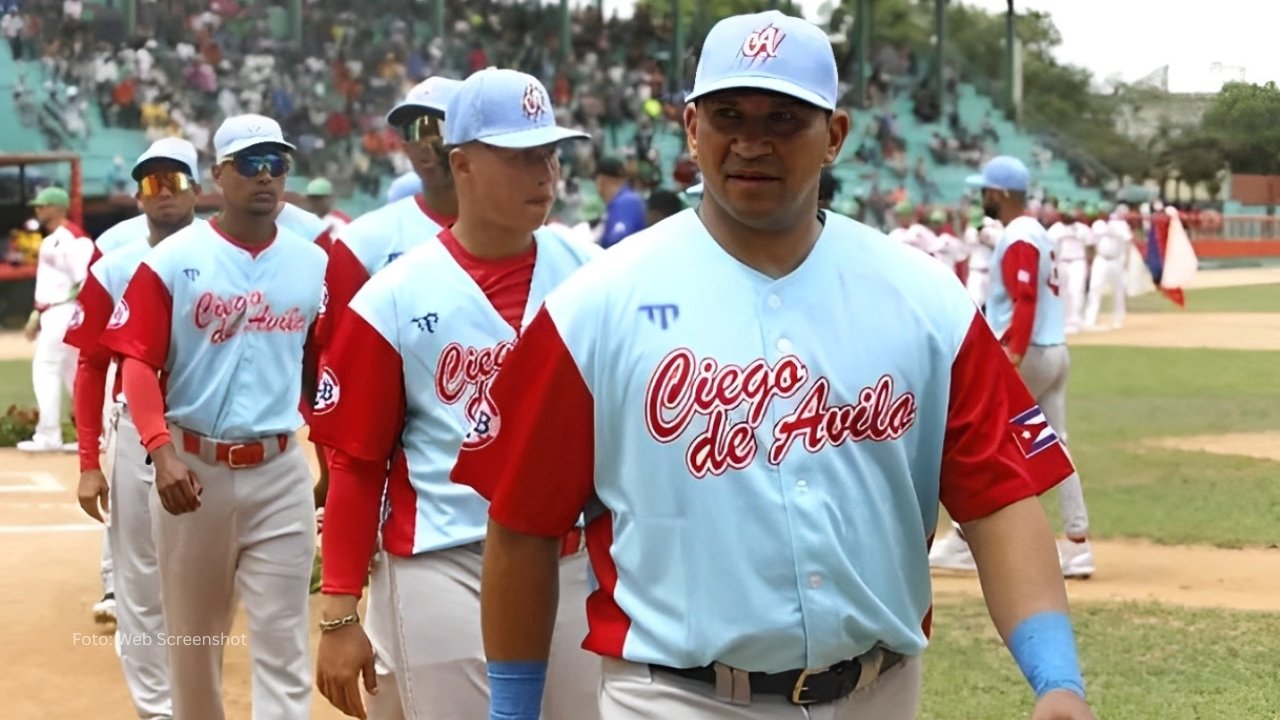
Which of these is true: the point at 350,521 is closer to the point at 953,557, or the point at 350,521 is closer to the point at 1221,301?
the point at 953,557

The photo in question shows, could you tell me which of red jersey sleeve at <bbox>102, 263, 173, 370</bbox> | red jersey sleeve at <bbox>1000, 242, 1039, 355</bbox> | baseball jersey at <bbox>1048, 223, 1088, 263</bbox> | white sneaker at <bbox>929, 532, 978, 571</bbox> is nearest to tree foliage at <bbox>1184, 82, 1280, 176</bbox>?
red jersey sleeve at <bbox>1000, 242, 1039, 355</bbox>

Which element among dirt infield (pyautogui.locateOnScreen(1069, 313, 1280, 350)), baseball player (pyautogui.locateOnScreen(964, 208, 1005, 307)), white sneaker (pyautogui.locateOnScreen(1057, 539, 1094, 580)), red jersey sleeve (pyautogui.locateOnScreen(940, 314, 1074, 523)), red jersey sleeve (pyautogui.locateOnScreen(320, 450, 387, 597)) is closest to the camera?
red jersey sleeve (pyautogui.locateOnScreen(940, 314, 1074, 523))

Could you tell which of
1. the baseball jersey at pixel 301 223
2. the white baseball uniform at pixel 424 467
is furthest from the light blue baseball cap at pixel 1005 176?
the white baseball uniform at pixel 424 467

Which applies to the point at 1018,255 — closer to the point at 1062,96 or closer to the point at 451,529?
the point at 451,529

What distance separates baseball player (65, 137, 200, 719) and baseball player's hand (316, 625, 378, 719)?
3019 millimetres

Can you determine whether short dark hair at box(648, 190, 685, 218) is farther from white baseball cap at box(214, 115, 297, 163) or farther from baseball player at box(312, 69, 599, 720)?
baseball player at box(312, 69, 599, 720)

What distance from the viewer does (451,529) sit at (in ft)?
14.0

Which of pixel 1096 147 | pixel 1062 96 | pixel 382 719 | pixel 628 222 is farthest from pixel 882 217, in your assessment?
pixel 382 719

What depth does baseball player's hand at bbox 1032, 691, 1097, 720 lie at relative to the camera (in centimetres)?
256

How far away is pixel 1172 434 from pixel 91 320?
1115 centimetres

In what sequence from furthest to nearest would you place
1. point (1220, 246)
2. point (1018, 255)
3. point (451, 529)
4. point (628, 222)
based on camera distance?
point (1220, 246) → point (628, 222) → point (1018, 255) → point (451, 529)

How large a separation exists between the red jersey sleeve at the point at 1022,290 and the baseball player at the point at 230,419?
180 inches

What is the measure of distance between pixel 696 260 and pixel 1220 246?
80.4 ft

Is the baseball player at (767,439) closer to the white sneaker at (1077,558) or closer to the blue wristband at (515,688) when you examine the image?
the blue wristband at (515,688)
